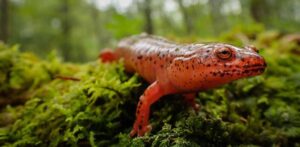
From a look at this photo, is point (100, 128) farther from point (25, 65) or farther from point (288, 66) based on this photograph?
point (288, 66)

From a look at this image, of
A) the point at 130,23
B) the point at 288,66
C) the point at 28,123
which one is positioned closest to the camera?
the point at 28,123

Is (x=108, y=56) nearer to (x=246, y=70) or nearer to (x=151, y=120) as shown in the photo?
(x=151, y=120)

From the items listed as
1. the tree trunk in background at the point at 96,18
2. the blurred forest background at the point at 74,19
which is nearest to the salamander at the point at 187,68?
the blurred forest background at the point at 74,19

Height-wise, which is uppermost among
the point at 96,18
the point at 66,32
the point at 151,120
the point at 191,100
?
the point at 96,18

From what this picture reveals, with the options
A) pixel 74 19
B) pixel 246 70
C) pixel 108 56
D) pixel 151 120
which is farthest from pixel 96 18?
pixel 246 70

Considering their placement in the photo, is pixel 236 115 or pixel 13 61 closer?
pixel 236 115

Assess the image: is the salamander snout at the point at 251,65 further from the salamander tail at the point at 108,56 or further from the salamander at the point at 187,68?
the salamander tail at the point at 108,56

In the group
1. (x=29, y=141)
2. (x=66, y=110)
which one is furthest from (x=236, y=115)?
(x=29, y=141)
